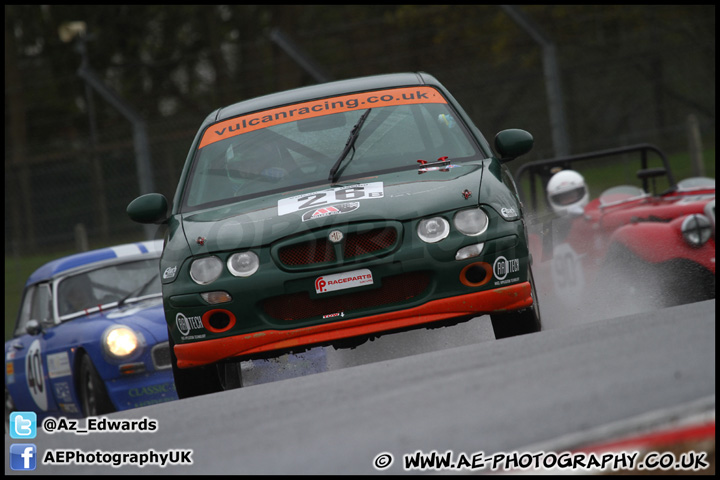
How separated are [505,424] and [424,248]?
1834mm

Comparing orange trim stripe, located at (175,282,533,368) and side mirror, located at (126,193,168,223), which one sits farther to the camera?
side mirror, located at (126,193,168,223)

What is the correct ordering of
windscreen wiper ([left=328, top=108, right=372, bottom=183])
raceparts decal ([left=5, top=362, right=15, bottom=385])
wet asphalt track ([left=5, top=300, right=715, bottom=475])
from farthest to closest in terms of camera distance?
raceparts decal ([left=5, top=362, right=15, bottom=385])
windscreen wiper ([left=328, top=108, right=372, bottom=183])
wet asphalt track ([left=5, top=300, right=715, bottom=475])

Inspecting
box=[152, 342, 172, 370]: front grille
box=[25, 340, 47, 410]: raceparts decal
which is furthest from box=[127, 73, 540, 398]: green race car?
box=[25, 340, 47, 410]: raceparts decal

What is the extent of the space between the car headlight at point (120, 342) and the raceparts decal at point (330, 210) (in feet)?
7.99

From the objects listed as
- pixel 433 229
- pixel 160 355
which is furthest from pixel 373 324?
pixel 160 355

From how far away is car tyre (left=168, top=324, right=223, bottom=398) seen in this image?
235 inches

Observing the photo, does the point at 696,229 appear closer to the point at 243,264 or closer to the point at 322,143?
the point at 322,143

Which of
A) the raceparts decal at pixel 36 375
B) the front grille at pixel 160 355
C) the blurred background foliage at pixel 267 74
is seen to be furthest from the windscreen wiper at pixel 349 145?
the blurred background foliage at pixel 267 74

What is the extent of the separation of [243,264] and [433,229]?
909mm

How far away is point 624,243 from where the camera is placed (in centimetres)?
772

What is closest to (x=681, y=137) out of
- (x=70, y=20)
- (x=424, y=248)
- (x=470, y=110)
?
(x=470, y=110)

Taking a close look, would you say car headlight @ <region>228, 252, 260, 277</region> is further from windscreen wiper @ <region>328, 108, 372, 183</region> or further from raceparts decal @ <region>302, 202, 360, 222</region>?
windscreen wiper @ <region>328, 108, 372, 183</region>

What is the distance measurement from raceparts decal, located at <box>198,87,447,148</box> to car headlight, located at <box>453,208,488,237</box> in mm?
1395

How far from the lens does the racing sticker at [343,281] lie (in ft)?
18.4
